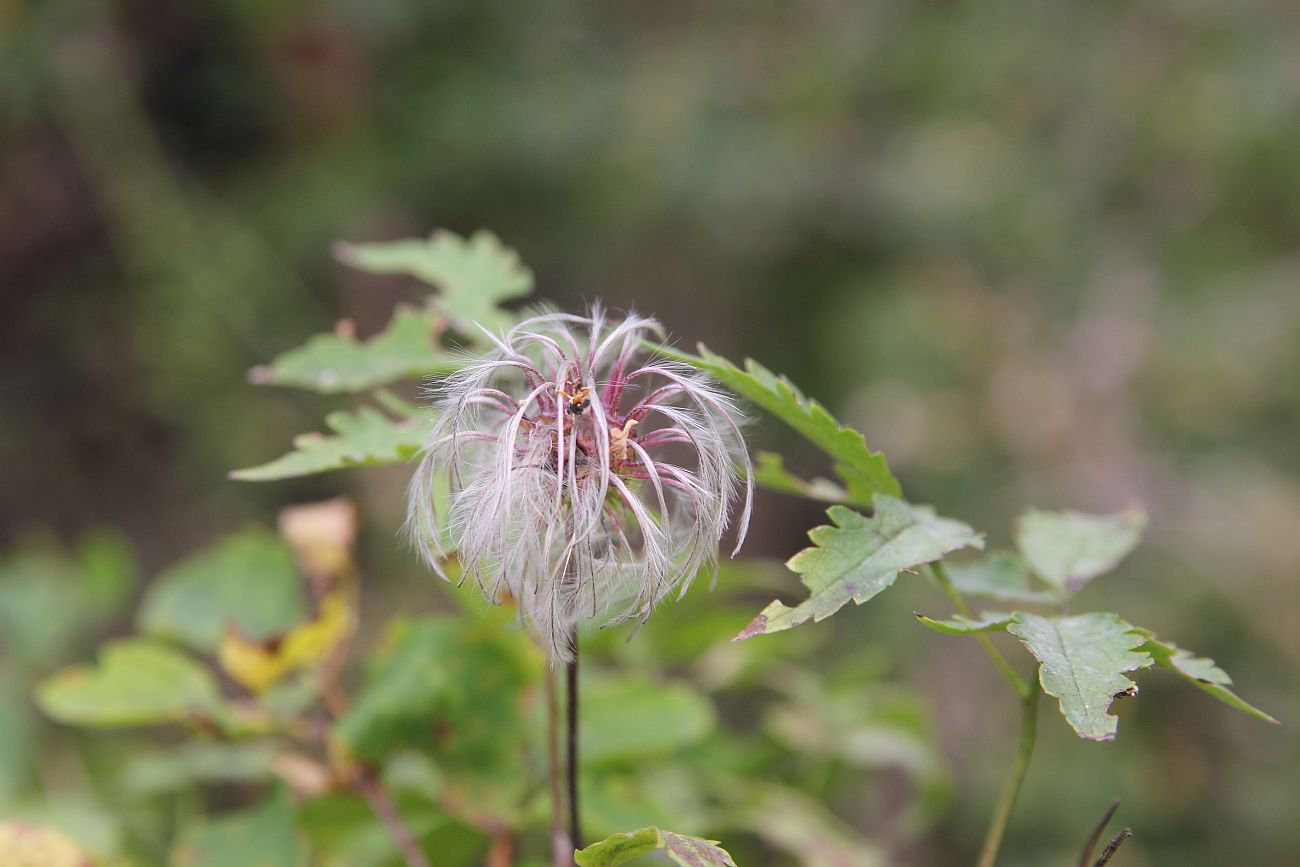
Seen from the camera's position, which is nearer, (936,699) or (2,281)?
(936,699)

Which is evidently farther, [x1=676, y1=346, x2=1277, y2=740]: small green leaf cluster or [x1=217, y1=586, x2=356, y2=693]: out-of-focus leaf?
[x1=217, y1=586, x2=356, y2=693]: out-of-focus leaf

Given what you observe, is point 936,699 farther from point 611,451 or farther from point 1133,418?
point 611,451

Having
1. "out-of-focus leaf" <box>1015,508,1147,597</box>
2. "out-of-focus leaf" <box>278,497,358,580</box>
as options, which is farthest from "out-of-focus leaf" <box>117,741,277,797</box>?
"out-of-focus leaf" <box>1015,508,1147,597</box>

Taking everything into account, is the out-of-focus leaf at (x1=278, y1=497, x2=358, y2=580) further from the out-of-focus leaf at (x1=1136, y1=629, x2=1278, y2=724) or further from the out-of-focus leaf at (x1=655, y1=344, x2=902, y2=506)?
the out-of-focus leaf at (x1=1136, y1=629, x2=1278, y2=724)

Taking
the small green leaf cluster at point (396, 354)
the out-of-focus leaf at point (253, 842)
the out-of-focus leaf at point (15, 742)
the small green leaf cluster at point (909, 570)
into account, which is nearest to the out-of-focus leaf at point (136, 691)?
the out-of-focus leaf at point (253, 842)

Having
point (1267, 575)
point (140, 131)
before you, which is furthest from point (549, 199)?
point (1267, 575)

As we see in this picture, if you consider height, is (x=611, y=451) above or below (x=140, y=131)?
below

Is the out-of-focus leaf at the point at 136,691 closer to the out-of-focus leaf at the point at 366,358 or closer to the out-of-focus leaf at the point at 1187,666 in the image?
the out-of-focus leaf at the point at 366,358
